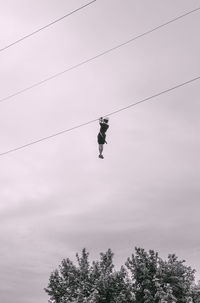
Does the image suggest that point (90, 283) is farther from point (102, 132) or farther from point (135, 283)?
point (102, 132)

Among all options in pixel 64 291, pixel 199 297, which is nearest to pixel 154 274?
pixel 199 297

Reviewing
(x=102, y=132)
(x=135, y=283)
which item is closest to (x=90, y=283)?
(x=135, y=283)

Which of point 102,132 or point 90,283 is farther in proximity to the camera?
point 90,283

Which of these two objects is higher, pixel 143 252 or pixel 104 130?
pixel 143 252

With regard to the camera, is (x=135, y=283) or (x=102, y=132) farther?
(x=135, y=283)

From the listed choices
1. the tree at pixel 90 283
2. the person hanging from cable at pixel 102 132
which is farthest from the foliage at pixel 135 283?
the person hanging from cable at pixel 102 132

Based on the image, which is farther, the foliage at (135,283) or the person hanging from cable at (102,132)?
the foliage at (135,283)

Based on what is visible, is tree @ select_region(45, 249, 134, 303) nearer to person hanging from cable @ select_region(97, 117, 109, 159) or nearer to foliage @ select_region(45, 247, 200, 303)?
foliage @ select_region(45, 247, 200, 303)

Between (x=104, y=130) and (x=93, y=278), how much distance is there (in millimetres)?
47032

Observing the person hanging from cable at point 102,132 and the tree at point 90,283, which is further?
the tree at point 90,283

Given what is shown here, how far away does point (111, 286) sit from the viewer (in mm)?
57188

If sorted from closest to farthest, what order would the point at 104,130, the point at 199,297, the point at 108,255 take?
the point at 104,130 < the point at 199,297 < the point at 108,255

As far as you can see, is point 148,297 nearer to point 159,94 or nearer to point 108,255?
point 108,255

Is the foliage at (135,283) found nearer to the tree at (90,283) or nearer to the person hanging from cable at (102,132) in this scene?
the tree at (90,283)
